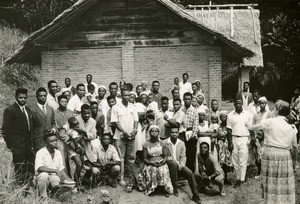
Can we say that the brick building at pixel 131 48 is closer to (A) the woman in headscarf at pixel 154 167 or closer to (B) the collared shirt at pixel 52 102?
(B) the collared shirt at pixel 52 102

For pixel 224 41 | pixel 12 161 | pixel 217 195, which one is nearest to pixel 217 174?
pixel 217 195

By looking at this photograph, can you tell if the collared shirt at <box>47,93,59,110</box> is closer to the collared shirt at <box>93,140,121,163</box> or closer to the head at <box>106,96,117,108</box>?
the head at <box>106,96,117,108</box>

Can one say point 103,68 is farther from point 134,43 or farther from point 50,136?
point 50,136

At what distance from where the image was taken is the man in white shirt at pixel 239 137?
8586 mm

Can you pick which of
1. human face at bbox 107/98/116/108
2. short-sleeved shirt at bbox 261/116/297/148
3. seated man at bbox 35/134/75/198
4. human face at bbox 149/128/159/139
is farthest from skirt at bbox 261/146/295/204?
human face at bbox 107/98/116/108

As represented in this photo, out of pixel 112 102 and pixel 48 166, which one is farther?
pixel 112 102

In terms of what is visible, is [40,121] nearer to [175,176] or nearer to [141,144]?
[141,144]

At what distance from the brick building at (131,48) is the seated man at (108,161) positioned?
A: 5.66m

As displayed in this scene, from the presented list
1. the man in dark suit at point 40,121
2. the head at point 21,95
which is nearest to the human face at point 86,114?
the man in dark suit at point 40,121

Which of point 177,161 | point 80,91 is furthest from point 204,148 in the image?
point 80,91

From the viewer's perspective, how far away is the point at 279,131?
634 cm

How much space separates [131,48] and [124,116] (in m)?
5.38

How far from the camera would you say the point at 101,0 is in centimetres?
1328

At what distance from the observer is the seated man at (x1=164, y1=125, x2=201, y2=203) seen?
7.91 meters
